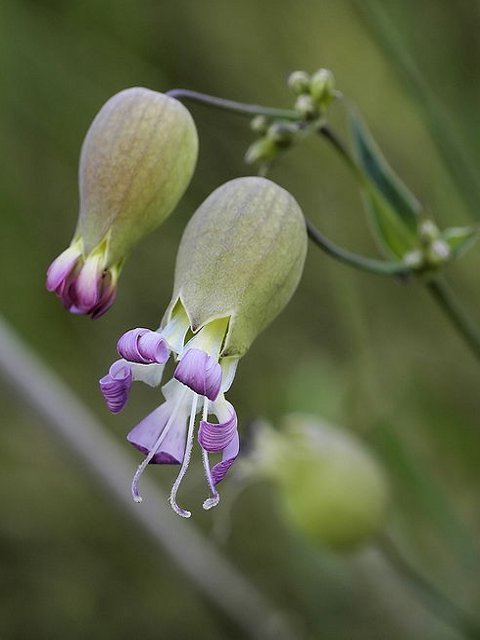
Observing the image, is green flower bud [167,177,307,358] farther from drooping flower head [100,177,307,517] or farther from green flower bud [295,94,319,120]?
green flower bud [295,94,319,120]

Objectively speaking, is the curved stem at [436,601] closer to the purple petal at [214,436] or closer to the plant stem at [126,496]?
the plant stem at [126,496]

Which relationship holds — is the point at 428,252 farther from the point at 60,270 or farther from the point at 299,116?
the point at 60,270

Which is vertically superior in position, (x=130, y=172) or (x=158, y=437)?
(x=130, y=172)

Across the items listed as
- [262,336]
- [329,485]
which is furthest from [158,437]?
[262,336]

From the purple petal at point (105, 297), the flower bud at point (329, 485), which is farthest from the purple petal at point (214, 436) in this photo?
the flower bud at point (329, 485)

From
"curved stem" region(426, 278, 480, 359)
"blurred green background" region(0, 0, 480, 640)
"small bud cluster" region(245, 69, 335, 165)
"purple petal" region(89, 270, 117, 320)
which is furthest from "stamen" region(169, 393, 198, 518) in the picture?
"blurred green background" region(0, 0, 480, 640)

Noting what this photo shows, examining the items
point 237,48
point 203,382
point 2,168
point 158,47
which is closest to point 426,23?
point 237,48

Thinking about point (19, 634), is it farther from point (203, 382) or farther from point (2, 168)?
point (203, 382)
